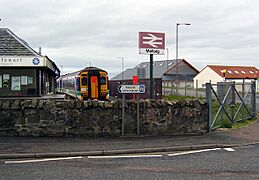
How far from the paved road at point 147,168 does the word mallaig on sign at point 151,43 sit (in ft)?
12.9

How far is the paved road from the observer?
6965mm

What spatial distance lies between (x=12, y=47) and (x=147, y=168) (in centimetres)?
2502

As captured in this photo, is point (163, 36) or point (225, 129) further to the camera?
point (225, 129)

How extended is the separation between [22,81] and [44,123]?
16.8 meters

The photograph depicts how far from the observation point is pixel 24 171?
736cm

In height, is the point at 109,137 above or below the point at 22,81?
below

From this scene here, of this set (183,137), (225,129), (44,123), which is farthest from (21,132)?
(225,129)

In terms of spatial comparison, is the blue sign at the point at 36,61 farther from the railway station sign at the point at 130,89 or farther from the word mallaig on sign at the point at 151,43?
the word mallaig on sign at the point at 151,43

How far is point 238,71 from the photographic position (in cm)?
8856

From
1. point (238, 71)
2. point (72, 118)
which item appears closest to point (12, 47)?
point (72, 118)

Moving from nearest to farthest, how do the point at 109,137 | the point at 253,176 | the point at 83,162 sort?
the point at 253,176 < the point at 83,162 < the point at 109,137

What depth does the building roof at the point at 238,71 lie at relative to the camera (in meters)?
83.1

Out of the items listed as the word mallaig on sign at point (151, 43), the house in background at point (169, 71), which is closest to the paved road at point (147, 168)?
the word mallaig on sign at point (151, 43)

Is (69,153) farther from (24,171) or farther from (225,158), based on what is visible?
(225,158)
